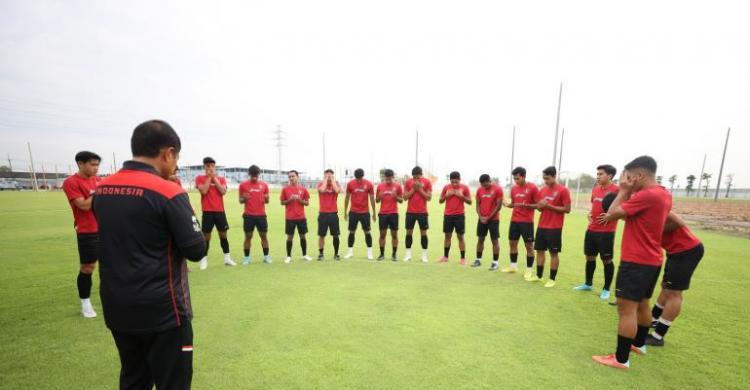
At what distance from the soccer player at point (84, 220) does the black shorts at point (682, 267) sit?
7531 mm

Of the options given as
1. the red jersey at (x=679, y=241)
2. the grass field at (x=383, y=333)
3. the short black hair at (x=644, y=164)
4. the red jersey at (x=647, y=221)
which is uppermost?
the short black hair at (x=644, y=164)

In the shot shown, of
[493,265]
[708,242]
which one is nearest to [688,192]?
[708,242]

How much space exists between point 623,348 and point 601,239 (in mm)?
2927

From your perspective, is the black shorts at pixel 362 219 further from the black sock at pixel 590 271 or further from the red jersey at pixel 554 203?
the black sock at pixel 590 271

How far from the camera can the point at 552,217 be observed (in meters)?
6.33

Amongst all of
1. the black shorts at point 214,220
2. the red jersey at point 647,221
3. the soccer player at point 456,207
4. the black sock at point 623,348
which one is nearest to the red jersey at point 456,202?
the soccer player at point 456,207

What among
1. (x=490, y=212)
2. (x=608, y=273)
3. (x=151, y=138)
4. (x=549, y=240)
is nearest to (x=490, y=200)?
(x=490, y=212)

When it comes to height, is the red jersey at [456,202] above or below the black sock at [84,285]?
above

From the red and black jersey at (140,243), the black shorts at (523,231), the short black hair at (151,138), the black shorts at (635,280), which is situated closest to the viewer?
the red and black jersey at (140,243)

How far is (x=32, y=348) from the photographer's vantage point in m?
3.63

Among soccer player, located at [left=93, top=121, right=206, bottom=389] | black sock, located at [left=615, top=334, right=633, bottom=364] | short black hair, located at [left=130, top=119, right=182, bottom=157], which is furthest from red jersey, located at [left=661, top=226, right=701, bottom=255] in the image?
short black hair, located at [left=130, top=119, right=182, bottom=157]

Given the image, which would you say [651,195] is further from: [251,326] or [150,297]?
[251,326]

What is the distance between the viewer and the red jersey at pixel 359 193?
8.45m

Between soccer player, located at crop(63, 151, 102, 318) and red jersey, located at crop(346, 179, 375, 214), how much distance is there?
16.9ft
